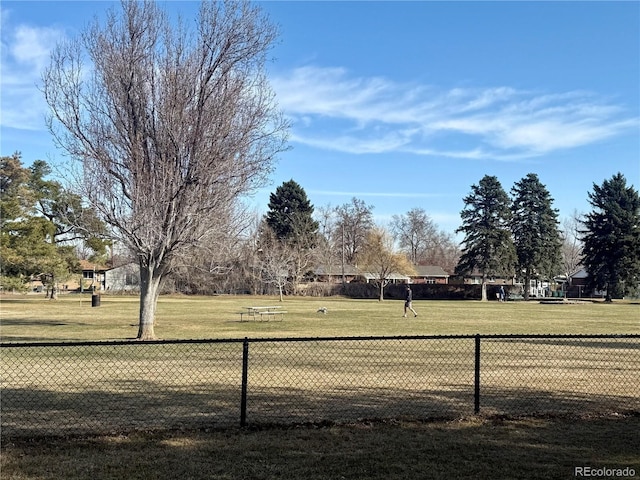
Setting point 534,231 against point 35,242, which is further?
point 534,231

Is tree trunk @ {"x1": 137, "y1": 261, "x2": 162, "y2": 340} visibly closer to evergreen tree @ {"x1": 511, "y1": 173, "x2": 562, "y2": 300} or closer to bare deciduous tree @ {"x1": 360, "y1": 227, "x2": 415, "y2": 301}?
bare deciduous tree @ {"x1": 360, "y1": 227, "x2": 415, "y2": 301}

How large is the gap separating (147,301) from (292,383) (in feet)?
34.6

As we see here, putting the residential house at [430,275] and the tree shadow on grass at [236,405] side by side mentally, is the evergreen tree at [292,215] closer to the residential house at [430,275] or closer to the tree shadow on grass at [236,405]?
the residential house at [430,275]

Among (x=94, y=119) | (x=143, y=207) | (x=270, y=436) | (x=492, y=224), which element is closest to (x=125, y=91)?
(x=94, y=119)

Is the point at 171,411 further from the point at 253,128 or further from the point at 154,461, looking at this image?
the point at 253,128

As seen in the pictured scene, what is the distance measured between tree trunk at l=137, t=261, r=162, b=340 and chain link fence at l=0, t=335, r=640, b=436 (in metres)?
3.21

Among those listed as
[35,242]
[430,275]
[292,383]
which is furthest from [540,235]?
[292,383]

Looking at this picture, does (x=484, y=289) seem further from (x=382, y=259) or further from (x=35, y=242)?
(x=35, y=242)

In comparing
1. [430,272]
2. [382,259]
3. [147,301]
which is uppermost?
[382,259]

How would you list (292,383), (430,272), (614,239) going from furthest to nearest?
(430,272)
(614,239)
(292,383)

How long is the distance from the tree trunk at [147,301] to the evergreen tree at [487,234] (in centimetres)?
4793

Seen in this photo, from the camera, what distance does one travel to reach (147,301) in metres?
18.6

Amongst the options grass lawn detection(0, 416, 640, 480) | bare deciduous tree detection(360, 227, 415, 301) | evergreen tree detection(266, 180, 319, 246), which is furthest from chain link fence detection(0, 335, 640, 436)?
evergreen tree detection(266, 180, 319, 246)

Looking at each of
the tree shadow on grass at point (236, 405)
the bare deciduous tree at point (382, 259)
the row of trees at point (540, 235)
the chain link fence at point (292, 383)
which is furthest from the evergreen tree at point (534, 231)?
the tree shadow on grass at point (236, 405)
